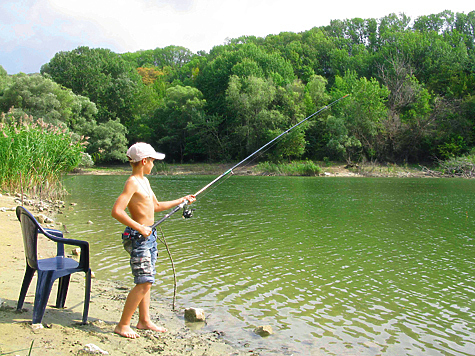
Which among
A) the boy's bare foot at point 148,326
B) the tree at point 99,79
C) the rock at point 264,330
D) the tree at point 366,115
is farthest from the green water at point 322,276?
the tree at point 99,79

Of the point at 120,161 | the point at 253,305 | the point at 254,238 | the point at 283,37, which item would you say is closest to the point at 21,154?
the point at 254,238

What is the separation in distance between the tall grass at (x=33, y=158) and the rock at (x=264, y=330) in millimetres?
10373

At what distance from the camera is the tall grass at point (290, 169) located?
1608 inches

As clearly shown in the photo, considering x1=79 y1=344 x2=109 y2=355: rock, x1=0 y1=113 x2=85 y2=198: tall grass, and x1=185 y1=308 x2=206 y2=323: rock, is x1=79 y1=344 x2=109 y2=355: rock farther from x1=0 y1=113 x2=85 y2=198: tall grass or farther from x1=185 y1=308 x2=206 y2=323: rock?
x1=0 y1=113 x2=85 y2=198: tall grass

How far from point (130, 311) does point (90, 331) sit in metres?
0.42

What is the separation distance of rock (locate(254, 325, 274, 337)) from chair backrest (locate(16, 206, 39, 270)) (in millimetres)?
2381

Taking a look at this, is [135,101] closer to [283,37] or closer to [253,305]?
[283,37]

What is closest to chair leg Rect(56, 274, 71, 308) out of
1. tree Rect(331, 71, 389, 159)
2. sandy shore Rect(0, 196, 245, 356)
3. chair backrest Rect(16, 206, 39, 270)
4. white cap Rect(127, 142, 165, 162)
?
sandy shore Rect(0, 196, 245, 356)

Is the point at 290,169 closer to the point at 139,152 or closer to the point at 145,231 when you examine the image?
the point at 139,152

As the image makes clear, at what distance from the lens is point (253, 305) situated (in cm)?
545

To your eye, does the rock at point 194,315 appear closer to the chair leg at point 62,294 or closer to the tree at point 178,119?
the chair leg at point 62,294

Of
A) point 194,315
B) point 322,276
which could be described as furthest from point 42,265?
point 322,276

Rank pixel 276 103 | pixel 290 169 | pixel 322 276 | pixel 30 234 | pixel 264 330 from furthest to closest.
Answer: pixel 276 103, pixel 290 169, pixel 322 276, pixel 264 330, pixel 30 234

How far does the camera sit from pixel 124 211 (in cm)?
377
